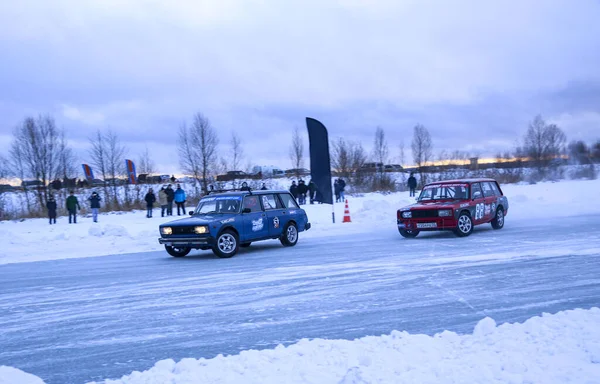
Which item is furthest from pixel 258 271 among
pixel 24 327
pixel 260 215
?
pixel 24 327

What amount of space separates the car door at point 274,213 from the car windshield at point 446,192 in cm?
443

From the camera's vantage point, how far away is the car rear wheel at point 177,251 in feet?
44.1

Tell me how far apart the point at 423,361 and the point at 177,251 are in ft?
33.0

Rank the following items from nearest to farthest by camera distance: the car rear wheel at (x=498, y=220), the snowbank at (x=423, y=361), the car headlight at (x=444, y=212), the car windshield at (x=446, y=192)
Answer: the snowbank at (x=423, y=361), the car headlight at (x=444, y=212), the car windshield at (x=446, y=192), the car rear wheel at (x=498, y=220)

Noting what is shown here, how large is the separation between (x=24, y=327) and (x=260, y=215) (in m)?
7.69

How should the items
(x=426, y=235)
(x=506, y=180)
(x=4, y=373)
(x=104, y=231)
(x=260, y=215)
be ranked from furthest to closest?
(x=506, y=180) → (x=104, y=231) → (x=426, y=235) → (x=260, y=215) → (x=4, y=373)

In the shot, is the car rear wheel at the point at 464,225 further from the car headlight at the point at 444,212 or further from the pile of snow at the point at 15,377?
the pile of snow at the point at 15,377

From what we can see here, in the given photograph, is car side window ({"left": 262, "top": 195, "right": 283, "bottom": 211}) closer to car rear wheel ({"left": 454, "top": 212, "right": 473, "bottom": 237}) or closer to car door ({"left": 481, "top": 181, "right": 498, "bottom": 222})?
car rear wheel ({"left": 454, "top": 212, "right": 473, "bottom": 237})

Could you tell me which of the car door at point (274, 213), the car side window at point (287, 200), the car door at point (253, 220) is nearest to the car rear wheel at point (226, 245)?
the car door at point (253, 220)

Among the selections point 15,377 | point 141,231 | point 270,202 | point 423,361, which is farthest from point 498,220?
point 15,377

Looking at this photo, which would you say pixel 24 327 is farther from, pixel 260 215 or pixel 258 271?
pixel 260 215

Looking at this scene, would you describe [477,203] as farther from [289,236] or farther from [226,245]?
[226,245]

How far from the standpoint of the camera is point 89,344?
5.88 meters

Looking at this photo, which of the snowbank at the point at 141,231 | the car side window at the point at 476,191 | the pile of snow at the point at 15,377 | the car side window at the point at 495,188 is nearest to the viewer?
the pile of snow at the point at 15,377
